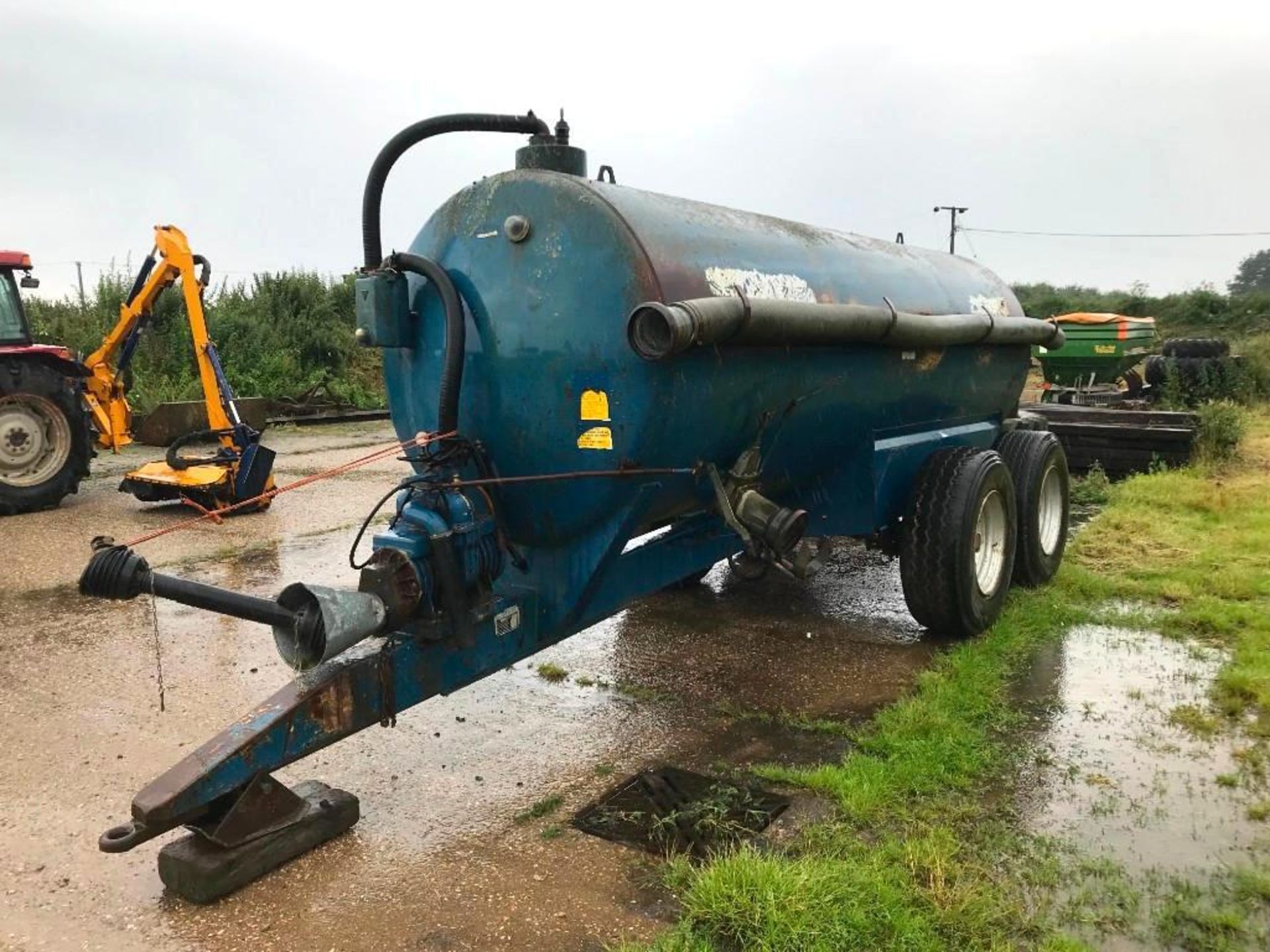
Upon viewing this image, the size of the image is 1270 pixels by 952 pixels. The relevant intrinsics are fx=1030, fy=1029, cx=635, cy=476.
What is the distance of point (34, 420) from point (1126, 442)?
9.70 metres

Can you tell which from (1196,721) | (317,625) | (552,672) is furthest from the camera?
(552,672)

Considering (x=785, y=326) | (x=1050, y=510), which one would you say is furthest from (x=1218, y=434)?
(x=785, y=326)

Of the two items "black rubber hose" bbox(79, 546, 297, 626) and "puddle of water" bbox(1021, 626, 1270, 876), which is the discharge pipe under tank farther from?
"puddle of water" bbox(1021, 626, 1270, 876)

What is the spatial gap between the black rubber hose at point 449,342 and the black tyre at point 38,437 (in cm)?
671

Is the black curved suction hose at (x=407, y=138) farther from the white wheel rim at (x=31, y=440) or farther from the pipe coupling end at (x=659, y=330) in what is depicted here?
the white wheel rim at (x=31, y=440)

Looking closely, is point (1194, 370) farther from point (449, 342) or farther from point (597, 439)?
point (449, 342)

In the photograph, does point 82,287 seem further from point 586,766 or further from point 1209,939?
point 1209,939

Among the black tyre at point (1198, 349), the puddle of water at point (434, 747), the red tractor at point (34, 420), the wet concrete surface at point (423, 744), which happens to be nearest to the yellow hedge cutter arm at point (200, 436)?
the red tractor at point (34, 420)

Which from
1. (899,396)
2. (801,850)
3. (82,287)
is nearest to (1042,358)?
(899,396)

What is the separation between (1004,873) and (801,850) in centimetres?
58

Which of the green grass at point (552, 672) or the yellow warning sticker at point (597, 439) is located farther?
the green grass at point (552, 672)

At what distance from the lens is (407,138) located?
3609 mm

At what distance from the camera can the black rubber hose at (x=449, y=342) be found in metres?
3.40

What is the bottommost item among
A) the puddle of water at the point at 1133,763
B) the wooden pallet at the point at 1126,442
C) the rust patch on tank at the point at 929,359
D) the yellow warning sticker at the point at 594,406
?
the puddle of water at the point at 1133,763
